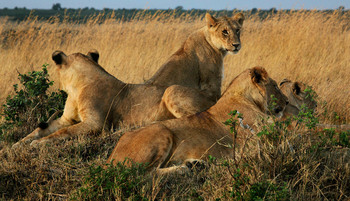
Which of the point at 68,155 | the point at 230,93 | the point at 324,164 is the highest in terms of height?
the point at 230,93

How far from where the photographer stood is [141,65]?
388 inches

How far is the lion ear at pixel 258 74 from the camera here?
4289 mm

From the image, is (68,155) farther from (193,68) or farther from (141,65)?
(141,65)

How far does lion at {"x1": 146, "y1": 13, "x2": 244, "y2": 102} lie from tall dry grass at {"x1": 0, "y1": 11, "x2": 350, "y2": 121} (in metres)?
1.29

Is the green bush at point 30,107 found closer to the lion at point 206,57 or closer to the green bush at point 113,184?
the lion at point 206,57

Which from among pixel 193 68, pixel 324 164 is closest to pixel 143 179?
pixel 324 164

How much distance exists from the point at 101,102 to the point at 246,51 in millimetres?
6441

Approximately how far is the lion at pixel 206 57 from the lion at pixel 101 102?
834 mm

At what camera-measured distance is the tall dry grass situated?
8680 millimetres

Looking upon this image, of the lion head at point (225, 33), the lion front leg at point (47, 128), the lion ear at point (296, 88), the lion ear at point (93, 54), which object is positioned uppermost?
the lion head at point (225, 33)

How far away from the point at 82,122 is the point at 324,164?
2.84 meters

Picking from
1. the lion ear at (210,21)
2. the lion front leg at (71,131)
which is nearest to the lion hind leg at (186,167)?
the lion front leg at (71,131)

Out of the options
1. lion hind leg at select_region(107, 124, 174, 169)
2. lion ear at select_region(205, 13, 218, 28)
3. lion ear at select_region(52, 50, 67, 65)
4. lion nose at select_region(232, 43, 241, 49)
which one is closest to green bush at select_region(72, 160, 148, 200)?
lion hind leg at select_region(107, 124, 174, 169)

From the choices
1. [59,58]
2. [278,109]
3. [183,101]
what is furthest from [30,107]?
[278,109]
